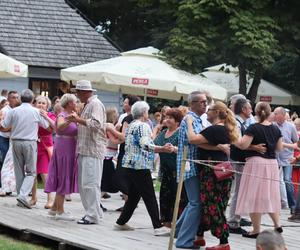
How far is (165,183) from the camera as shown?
1249cm

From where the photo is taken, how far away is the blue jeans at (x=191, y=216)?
428 inches

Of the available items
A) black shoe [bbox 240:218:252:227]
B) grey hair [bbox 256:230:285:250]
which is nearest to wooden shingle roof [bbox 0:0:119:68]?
black shoe [bbox 240:218:252:227]

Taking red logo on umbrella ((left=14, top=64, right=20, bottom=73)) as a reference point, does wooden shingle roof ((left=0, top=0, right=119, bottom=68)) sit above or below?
above

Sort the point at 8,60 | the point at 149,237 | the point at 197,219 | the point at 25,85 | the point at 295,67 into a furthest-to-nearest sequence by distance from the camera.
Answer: the point at 295,67 → the point at 25,85 → the point at 8,60 → the point at 149,237 → the point at 197,219

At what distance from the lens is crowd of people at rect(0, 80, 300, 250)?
1081 cm

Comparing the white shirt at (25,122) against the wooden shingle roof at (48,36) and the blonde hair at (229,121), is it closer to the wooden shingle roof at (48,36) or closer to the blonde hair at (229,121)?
the blonde hair at (229,121)

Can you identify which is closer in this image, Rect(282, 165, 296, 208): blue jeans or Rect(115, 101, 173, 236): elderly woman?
Rect(115, 101, 173, 236): elderly woman

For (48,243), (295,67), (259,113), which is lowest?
(48,243)

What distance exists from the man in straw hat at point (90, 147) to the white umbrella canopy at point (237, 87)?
16380 mm

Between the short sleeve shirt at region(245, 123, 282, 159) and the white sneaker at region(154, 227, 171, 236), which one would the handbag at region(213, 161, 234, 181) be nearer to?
the short sleeve shirt at region(245, 123, 282, 159)

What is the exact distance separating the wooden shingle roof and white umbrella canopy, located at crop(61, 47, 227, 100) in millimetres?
6725

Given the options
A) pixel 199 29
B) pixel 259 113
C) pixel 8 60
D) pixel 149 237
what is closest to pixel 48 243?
pixel 149 237

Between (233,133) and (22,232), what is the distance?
3.20 metres

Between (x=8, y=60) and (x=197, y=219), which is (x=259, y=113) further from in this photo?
(x=8, y=60)
